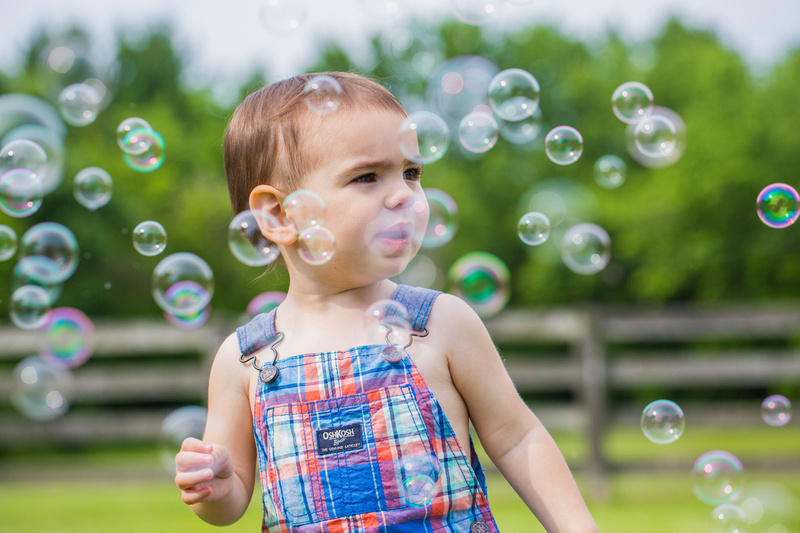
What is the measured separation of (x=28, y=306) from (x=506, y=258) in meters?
16.3

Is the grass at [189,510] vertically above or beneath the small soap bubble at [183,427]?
beneath

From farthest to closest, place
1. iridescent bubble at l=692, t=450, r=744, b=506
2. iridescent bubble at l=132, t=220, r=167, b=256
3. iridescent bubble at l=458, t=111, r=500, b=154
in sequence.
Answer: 1. iridescent bubble at l=458, t=111, r=500, b=154
2. iridescent bubble at l=692, t=450, r=744, b=506
3. iridescent bubble at l=132, t=220, r=167, b=256

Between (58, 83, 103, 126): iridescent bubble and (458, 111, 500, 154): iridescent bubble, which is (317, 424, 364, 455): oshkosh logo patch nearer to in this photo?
(458, 111, 500, 154): iridescent bubble

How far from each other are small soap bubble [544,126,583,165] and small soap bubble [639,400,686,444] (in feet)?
2.62

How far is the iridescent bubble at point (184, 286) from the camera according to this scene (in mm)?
2326

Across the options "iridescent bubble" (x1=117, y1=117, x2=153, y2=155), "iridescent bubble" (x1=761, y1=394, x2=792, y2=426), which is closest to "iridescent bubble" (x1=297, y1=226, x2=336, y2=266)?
"iridescent bubble" (x1=117, y1=117, x2=153, y2=155)

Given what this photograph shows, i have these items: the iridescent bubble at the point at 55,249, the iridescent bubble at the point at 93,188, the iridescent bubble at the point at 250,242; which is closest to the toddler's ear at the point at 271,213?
the iridescent bubble at the point at 250,242

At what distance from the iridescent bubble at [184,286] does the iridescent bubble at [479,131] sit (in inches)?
35.5

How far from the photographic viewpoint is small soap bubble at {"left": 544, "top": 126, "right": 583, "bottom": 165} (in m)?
2.60

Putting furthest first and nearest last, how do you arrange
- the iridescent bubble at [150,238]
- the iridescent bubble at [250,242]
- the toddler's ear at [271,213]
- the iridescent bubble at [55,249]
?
the iridescent bubble at [55,249]
the iridescent bubble at [150,238]
the iridescent bubble at [250,242]
the toddler's ear at [271,213]

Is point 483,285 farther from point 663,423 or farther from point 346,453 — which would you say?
point 346,453

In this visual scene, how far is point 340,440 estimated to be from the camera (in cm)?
138

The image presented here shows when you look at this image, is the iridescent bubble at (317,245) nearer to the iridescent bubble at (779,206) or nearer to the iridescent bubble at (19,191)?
the iridescent bubble at (19,191)

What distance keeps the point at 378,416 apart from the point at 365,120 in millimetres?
525
